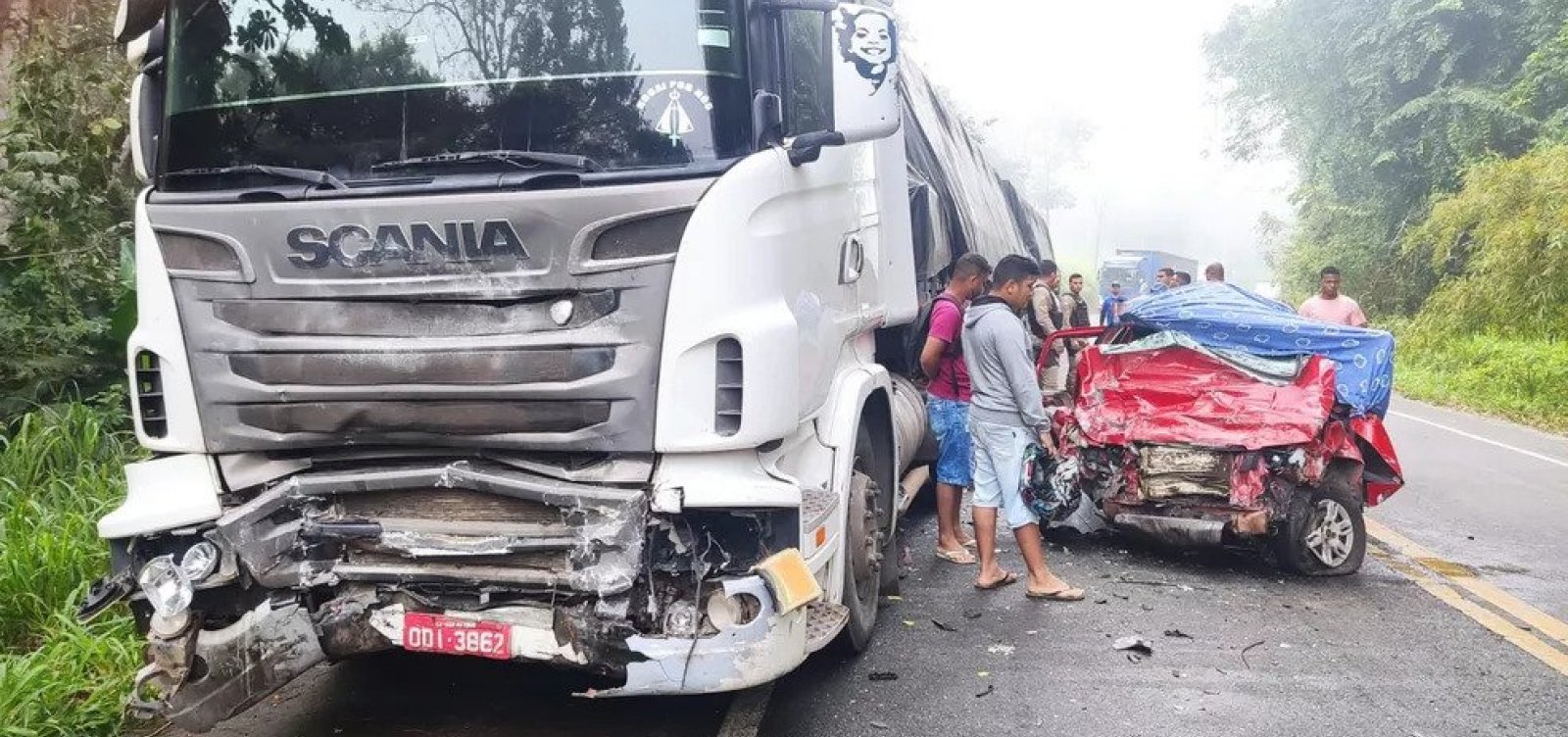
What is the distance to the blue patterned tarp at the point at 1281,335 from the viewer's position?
19.7ft

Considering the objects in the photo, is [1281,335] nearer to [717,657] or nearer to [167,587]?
[717,657]

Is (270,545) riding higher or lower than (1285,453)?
higher

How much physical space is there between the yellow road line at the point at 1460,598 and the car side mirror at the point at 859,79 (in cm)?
346

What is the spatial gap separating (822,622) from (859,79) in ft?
5.80

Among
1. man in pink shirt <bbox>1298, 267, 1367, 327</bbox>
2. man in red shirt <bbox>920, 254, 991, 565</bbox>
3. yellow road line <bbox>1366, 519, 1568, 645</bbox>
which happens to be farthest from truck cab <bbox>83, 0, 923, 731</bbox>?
man in pink shirt <bbox>1298, 267, 1367, 327</bbox>

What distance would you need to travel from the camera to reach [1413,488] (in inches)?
343

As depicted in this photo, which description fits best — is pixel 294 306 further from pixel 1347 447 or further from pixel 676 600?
pixel 1347 447

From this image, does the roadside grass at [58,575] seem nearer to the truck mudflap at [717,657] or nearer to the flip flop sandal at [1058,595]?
the truck mudflap at [717,657]

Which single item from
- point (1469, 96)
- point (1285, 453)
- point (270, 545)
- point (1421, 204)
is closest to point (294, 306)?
point (270, 545)

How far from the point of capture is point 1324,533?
19.3 ft

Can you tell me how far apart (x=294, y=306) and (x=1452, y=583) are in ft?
18.1

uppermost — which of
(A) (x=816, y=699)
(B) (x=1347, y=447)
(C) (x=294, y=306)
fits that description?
(C) (x=294, y=306)

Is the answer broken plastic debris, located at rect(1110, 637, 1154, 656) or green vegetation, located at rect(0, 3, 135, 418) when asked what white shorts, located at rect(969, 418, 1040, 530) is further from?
green vegetation, located at rect(0, 3, 135, 418)

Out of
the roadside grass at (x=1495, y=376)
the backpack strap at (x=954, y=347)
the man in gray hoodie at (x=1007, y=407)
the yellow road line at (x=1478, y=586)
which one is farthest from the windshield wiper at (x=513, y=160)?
the roadside grass at (x=1495, y=376)
